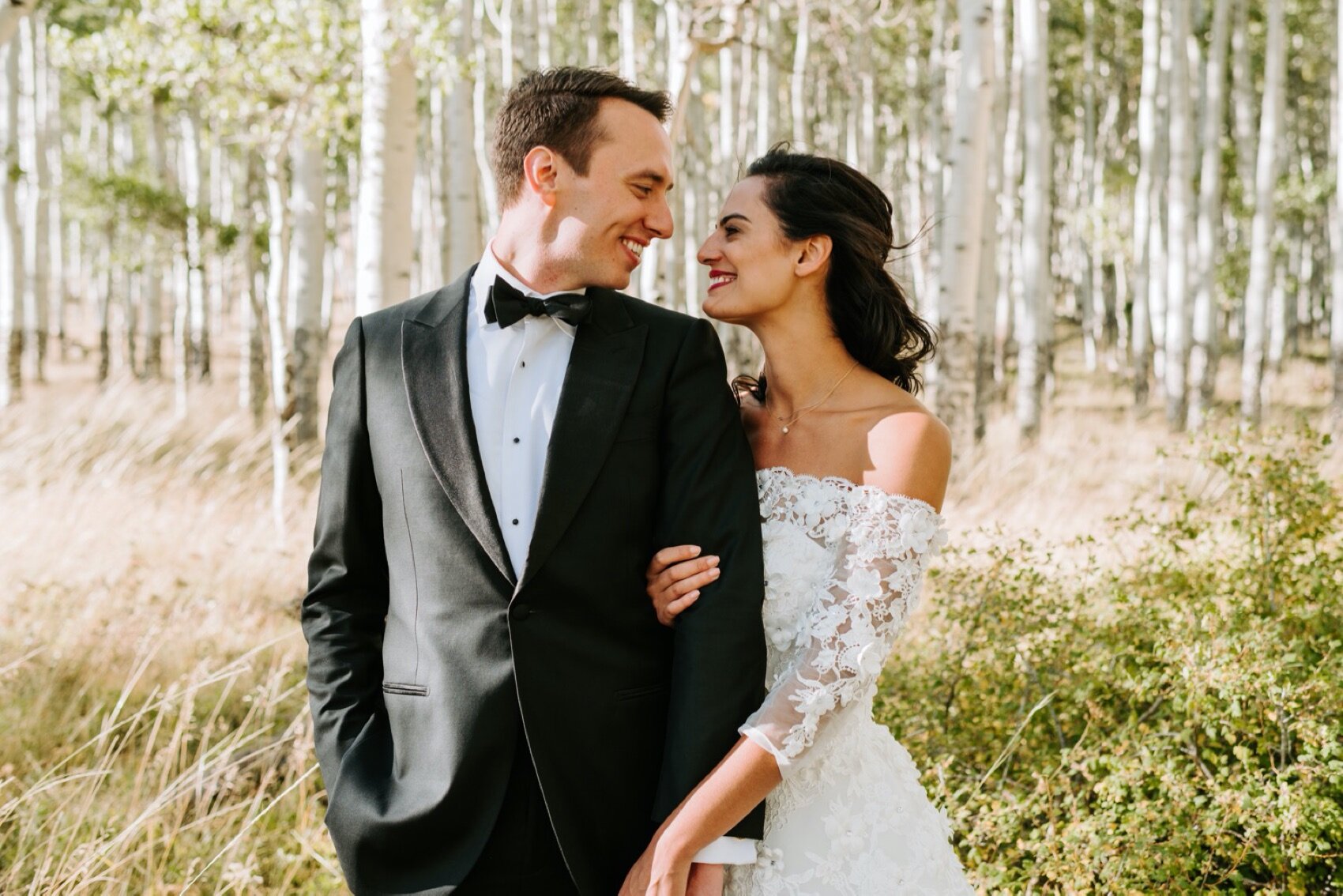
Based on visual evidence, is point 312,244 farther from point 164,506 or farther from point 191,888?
point 191,888

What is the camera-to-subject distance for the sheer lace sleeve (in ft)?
6.28

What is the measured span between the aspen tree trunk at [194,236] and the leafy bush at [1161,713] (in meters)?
13.8

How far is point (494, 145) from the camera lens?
225cm

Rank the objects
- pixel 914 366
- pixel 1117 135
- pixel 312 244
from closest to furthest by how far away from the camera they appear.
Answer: pixel 914 366
pixel 312 244
pixel 1117 135

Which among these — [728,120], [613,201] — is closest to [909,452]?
→ [613,201]

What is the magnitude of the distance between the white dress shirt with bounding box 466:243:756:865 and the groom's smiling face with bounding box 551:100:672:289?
9 centimetres

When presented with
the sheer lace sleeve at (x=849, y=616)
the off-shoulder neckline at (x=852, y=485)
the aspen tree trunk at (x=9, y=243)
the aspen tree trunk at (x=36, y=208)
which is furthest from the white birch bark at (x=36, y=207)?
the sheer lace sleeve at (x=849, y=616)

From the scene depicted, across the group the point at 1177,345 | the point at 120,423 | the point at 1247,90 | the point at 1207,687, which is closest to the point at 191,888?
the point at 1207,687

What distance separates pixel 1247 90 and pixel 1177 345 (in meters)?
4.85

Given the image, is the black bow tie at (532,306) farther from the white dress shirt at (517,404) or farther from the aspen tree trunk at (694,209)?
the aspen tree trunk at (694,209)

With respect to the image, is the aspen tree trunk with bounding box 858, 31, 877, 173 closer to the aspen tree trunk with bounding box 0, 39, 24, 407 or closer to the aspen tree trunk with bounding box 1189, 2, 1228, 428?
the aspen tree trunk with bounding box 1189, 2, 1228, 428

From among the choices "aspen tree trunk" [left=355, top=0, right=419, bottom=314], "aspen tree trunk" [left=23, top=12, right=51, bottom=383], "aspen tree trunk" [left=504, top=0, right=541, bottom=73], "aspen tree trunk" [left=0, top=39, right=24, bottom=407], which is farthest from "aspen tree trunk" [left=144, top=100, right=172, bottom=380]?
"aspen tree trunk" [left=355, top=0, right=419, bottom=314]

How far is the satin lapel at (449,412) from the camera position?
1919mm

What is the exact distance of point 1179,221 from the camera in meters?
13.2
